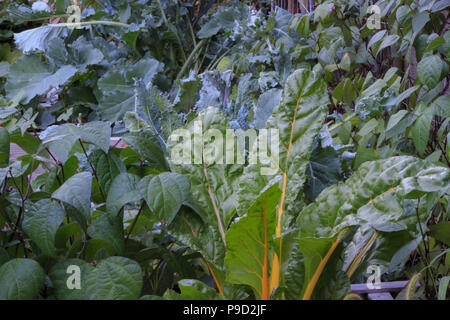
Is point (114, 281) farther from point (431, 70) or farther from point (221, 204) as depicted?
point (431, 70)

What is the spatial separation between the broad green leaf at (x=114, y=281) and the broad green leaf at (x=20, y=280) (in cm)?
6

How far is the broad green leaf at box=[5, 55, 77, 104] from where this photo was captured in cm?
218

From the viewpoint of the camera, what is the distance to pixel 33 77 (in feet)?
7.51

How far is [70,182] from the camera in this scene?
0.54 meters

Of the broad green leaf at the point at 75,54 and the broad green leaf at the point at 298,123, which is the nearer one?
the broad green leaf at the point at 298,123

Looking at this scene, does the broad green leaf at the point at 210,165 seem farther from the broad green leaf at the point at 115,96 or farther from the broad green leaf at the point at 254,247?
the broad green leaf at the point at 115,96

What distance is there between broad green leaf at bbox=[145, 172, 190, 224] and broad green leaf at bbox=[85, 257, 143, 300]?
0.07 metres

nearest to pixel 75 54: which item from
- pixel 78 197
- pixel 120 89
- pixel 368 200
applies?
pixel 120 89

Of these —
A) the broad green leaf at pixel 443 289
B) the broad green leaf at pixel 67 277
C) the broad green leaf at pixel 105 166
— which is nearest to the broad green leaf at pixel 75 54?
the broad green leaf at pixel 105 166

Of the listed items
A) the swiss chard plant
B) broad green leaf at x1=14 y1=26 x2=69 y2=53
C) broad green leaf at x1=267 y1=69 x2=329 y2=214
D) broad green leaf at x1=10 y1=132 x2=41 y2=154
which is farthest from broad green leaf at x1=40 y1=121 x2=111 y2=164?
broad green leaf at x1=14 y1=26 x2=69 y2=53

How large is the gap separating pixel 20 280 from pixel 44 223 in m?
0.07

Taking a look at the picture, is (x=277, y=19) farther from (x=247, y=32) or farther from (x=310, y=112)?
(x=310, y=112)

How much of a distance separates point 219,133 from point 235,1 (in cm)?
216

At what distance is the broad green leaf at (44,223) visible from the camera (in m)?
0.51
